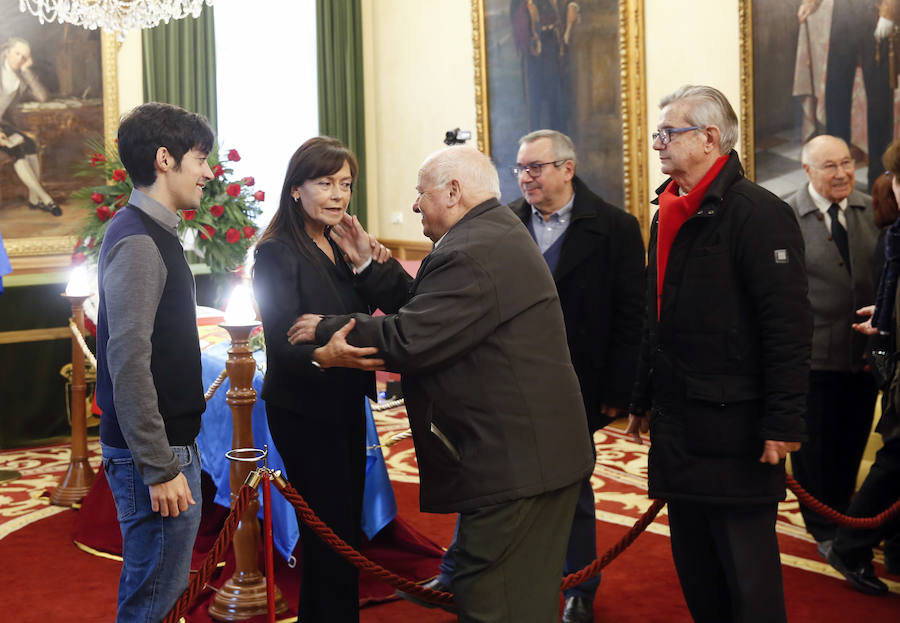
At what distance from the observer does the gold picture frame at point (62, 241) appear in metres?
8.73

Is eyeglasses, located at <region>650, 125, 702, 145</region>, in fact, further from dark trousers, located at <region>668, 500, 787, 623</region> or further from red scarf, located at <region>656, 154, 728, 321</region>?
dark trousers, located at <region>668, 500, 787, 623</region>

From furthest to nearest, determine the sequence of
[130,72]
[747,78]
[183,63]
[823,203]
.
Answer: [183,63]
[130,72]
[747,78]
[823,203]

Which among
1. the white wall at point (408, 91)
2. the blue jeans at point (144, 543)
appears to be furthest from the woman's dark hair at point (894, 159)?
the white wall at point (408, 91)

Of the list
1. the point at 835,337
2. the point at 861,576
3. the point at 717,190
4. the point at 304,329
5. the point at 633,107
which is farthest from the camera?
the point at 633,107

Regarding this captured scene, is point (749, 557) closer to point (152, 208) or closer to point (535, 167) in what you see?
point (535, 167)

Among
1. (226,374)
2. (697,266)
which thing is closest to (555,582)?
(697,266)

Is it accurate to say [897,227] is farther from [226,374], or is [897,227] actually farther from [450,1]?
[450,1]

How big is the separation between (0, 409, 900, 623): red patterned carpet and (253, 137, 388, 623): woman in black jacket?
40.8 inches

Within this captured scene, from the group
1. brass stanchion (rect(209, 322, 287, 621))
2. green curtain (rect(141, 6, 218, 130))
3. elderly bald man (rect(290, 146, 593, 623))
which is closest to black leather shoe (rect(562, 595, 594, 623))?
brass stanchion (rect(209, 322, 287, 621))

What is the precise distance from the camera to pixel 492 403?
2.45 metres

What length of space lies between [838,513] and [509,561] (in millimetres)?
1744

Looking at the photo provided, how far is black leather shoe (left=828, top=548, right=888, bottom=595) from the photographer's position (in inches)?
162

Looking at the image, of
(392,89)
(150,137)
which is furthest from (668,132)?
(392,89)

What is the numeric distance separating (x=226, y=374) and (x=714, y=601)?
2.11 m
